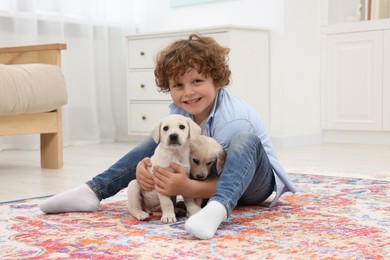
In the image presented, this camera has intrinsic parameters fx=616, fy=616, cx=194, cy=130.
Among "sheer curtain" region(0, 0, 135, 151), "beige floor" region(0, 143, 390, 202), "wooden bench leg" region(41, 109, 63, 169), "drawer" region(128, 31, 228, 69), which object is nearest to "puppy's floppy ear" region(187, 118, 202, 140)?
"beige floor" region(0, 143, 390, 202)

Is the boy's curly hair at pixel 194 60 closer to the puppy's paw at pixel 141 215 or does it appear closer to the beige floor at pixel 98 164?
the puppy's paw at pixel 141 215

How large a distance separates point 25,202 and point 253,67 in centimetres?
217

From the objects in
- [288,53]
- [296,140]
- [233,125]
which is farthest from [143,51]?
→ [233,125]

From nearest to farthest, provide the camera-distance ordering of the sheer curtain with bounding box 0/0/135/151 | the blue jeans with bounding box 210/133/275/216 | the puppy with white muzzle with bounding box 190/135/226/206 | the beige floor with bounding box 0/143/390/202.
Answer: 1. the blue jeans with bounding box 210/133/275/216
2. the puppy with white muzzle with bounding box 190/135/226/206
3. the beige floor with bounding box 0/143/390/202
4. the sheer curtain with bounding box 0/0/135/151

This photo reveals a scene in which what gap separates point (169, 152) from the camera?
→ 160cm

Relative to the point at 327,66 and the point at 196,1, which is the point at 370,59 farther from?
the point at 196,1

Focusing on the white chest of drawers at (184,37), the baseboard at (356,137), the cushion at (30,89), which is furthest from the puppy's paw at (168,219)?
the baseboard at (356,137)

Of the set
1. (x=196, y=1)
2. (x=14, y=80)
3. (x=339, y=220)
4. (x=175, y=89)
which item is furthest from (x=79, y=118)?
(x=339, y=220)

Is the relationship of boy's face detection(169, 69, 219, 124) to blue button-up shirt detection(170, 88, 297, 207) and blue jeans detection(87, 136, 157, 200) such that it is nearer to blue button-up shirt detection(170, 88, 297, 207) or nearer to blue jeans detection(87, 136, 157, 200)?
blue button-up shirt detection(170, 88, 297, 207)

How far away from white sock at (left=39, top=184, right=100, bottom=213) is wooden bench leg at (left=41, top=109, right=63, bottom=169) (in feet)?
3.84

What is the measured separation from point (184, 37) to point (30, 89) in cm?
137

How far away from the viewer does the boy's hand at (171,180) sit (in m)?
1.56

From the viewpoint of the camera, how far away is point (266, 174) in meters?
1.73

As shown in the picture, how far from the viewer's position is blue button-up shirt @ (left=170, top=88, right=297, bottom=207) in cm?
168
